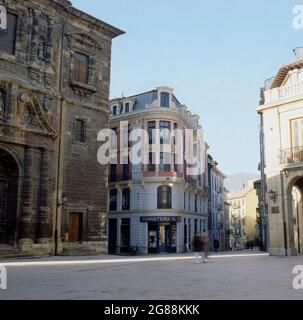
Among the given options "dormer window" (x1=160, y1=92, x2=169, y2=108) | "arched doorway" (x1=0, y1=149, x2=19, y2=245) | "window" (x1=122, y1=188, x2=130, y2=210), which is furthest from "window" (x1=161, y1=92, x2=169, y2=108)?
"arched doorway" (x1=0, y1=149, x2=19, y2=245)

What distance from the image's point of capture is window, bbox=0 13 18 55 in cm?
2297

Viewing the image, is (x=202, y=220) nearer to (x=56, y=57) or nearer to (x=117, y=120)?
(x=117, y=120)

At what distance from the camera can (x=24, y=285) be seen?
10273 millimetres

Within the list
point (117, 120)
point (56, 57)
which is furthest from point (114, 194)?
point (56, 57)

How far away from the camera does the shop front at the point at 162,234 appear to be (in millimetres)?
41000

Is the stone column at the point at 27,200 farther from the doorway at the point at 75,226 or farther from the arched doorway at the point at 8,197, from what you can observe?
the doorway at the point at 75,226

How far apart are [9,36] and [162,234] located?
24961mm

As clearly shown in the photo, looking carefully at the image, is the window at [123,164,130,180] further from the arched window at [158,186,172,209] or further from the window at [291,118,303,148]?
the window at [291,118,303,148]

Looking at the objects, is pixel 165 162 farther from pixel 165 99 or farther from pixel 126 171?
pixel 165 99

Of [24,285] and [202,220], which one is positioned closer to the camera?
[24,285]

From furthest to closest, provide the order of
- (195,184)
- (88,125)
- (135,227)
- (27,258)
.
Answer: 1. (195,184)
2. (135,227)
3. (88,125)
4. (27,258)

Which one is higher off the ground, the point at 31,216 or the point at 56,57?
the point at 56,57

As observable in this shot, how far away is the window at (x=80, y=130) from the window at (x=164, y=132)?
16581 mm

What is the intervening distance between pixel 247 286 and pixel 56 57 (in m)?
19.8
